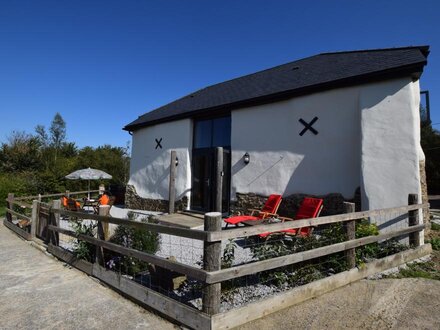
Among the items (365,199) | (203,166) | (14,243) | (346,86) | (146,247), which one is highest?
(346,86)

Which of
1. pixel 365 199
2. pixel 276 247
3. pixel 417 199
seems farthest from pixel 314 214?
pixel 276 247

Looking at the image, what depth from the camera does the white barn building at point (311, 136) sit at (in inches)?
239

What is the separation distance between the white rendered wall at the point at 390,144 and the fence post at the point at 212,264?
14.8 ft

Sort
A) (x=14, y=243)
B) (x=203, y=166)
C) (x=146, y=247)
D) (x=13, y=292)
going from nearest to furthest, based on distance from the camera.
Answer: (x=13, y=292) < (x=146, y=247) < (x=14, y=243) < (x=203, y=166)

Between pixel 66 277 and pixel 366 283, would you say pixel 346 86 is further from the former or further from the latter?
pixel 66 277

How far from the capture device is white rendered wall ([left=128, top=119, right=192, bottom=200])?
11.2 metres

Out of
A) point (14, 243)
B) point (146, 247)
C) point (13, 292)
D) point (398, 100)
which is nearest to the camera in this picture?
point (13, 292)

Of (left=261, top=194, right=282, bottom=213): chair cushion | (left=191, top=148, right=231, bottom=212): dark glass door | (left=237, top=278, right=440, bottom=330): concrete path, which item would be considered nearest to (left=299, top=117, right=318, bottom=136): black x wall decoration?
(left=261, top=194, right=282, bottom=213): chair cushion

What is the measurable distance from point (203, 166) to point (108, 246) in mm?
6702

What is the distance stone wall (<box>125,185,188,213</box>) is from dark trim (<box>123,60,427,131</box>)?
11.1 ft

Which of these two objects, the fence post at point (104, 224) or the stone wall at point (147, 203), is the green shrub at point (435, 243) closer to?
the fence post at point (104, 224)

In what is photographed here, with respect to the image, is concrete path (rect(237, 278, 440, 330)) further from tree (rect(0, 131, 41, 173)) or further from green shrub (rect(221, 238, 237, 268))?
tree (rect(0, 131, 41, 173))

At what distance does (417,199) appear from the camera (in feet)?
18.4

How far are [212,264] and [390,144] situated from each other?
16.9ft
